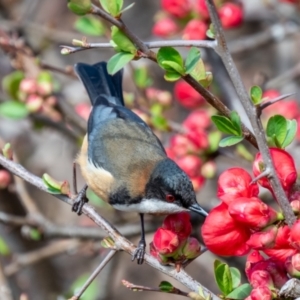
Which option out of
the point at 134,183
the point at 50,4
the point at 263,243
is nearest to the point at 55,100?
the point at 134,183

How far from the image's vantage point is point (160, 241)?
73.9 inches

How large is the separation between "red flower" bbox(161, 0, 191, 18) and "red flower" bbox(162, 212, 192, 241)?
174 cm

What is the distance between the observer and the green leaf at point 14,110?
11.5 feet

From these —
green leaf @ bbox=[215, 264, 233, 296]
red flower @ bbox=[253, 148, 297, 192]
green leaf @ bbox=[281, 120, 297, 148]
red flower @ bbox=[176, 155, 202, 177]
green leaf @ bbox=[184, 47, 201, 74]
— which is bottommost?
red flower @ bbox=[176, 155, 202, 177]

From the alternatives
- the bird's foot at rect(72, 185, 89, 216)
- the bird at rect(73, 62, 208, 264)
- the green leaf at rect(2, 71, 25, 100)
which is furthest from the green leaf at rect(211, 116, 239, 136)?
the green leaf at rect(2, 71, 25, 100)

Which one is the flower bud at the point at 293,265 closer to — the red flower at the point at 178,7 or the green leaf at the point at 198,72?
the green leaf at the point at 198,72

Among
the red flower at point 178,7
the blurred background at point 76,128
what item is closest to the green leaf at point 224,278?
the blurred background at point 76,128

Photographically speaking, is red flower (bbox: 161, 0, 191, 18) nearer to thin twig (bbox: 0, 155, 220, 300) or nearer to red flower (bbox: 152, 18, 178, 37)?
red flower (bbox: 152, 18, 178, 37)

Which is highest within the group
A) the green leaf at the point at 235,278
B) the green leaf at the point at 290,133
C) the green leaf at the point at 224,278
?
the green leaf at the point at 290,133

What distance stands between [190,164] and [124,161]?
32 cm

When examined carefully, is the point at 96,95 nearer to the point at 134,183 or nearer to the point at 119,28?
the point at 134,183

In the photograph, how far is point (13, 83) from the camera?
142 inches

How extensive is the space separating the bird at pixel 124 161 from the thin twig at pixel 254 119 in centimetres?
91

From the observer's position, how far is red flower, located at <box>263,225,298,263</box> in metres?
1.63
